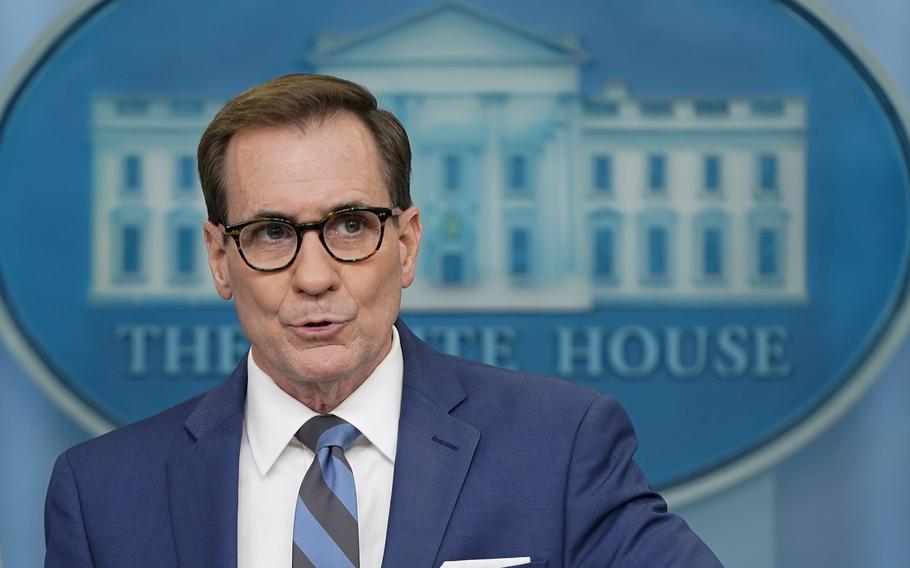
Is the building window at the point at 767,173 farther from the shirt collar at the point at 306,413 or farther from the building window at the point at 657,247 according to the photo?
the shirt collar at the point at 306,413

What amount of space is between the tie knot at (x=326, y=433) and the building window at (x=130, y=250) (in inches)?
66.7

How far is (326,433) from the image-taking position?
71.4 inches

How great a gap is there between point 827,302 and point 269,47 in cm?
157

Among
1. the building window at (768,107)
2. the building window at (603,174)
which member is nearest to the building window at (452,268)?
the building window at (603,174)

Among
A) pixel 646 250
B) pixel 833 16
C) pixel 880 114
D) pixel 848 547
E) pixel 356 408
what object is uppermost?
pixel 833 16

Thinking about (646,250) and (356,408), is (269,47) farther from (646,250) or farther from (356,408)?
(356,408)

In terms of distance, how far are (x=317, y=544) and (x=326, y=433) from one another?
17 centimetres

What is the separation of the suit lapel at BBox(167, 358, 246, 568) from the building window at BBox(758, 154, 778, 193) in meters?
1.84

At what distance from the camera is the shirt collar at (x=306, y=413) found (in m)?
1.83

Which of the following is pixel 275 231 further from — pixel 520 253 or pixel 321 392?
pixel 520 253

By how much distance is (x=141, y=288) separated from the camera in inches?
134

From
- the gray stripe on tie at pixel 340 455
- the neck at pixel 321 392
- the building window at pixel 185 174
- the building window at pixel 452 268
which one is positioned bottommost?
the gray stripe on tie at pixel 340 455

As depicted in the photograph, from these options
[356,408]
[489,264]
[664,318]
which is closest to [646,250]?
[664,318]

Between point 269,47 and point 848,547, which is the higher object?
point 269,47
